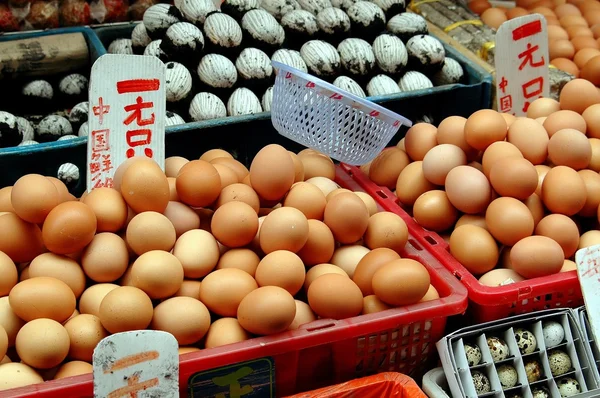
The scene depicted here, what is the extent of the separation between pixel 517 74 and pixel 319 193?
3.12ft

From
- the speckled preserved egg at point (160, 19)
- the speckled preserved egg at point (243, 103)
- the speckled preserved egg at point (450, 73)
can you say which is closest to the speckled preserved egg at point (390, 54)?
the speckled preserved egg at point (450, 73)

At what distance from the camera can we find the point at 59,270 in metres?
1.42

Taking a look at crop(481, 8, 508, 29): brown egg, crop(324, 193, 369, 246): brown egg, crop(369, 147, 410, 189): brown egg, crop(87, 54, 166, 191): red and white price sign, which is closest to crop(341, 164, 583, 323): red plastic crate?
crop(324, 193, 369, 246): brown egg

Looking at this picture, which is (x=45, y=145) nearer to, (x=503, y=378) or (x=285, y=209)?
(x=285, y=209)

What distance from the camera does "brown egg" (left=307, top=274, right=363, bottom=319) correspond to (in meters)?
1.41

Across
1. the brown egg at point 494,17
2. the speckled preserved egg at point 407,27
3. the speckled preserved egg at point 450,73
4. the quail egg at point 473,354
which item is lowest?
the quail egg at point 473,354

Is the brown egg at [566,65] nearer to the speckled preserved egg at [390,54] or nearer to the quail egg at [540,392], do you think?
the speckled preserved egg at [390,54]

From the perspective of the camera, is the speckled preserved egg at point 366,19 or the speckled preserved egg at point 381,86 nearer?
the speckled preserved egg at point 381,86

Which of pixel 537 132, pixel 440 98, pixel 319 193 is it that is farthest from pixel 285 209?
pixel 440 98

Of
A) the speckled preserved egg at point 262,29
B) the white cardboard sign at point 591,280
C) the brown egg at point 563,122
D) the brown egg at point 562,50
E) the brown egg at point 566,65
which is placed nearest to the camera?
the white cardboard sign at point 591,280

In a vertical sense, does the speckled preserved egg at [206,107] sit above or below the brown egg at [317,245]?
above

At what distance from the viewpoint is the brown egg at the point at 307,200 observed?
5.49ft

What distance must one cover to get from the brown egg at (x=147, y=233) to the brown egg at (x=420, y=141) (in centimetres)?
85

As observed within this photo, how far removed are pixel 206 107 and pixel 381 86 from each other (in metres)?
0.65
